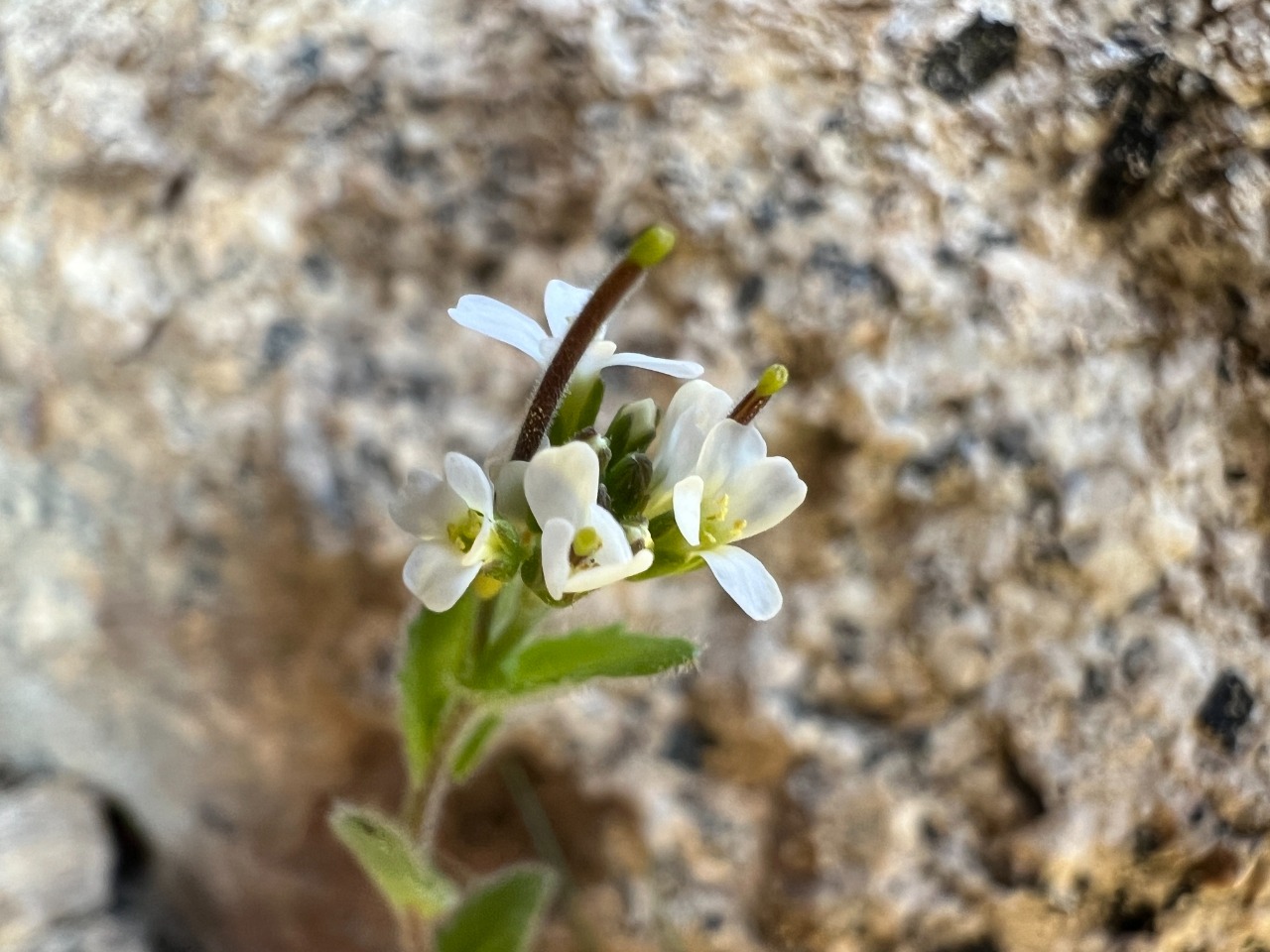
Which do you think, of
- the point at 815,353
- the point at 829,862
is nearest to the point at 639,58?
the point at 815,353

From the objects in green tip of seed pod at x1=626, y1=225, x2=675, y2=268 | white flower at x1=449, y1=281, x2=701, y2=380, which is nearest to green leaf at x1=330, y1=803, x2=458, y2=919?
white flower at x1=449, y1=281, x2=701, y2=380

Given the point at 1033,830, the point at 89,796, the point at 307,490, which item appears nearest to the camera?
the point at 1033,830

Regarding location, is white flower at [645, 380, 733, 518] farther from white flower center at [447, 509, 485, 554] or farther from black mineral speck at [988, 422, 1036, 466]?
black mineral speck at [988, 422, 1036, 466]

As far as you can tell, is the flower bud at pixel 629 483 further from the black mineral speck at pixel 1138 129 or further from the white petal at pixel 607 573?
the black mineral speck at pixel 1138 129

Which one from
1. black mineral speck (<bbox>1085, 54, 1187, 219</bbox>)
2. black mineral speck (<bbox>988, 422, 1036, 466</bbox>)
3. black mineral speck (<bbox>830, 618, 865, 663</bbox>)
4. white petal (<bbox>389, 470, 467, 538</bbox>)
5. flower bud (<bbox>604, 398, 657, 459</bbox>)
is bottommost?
black mineral speck (<bbox>830, 618, 865, 663</bbox>)

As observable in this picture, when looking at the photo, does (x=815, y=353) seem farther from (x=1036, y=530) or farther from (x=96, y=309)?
(x=96, y=309)

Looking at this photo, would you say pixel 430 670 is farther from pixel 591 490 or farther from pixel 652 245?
pixel 652 245
